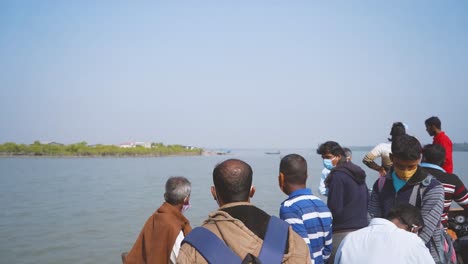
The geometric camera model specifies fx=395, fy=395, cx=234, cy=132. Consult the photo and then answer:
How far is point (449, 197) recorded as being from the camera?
3596 millimetres

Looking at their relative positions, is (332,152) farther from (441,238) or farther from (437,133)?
(437,133)

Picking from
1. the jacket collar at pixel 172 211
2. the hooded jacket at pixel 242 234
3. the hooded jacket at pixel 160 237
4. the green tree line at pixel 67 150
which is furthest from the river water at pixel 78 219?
the green tree line at pixel 67 150

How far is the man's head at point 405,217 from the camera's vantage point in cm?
255

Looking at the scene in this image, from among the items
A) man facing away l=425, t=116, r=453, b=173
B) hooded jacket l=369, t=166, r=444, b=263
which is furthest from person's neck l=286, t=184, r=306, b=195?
man facing away l=425, t=116, r=453, b=173

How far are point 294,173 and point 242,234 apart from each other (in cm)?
137

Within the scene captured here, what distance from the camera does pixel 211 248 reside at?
1768 millimetres

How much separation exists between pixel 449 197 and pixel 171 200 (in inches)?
99.9

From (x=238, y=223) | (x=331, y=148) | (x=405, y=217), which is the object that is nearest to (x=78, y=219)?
(x=331, y=148)

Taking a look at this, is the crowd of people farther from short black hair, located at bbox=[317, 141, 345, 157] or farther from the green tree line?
the green tree line

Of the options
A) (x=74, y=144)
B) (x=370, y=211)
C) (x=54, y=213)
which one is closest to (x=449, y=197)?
(x=370, y=211)

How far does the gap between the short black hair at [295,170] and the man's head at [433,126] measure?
3.43 meters

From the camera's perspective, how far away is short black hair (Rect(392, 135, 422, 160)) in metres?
2.93

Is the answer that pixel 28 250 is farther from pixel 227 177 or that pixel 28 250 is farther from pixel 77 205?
pixel 227 177

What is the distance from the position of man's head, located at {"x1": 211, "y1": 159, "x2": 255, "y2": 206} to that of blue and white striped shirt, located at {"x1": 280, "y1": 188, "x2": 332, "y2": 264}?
3.04ft
